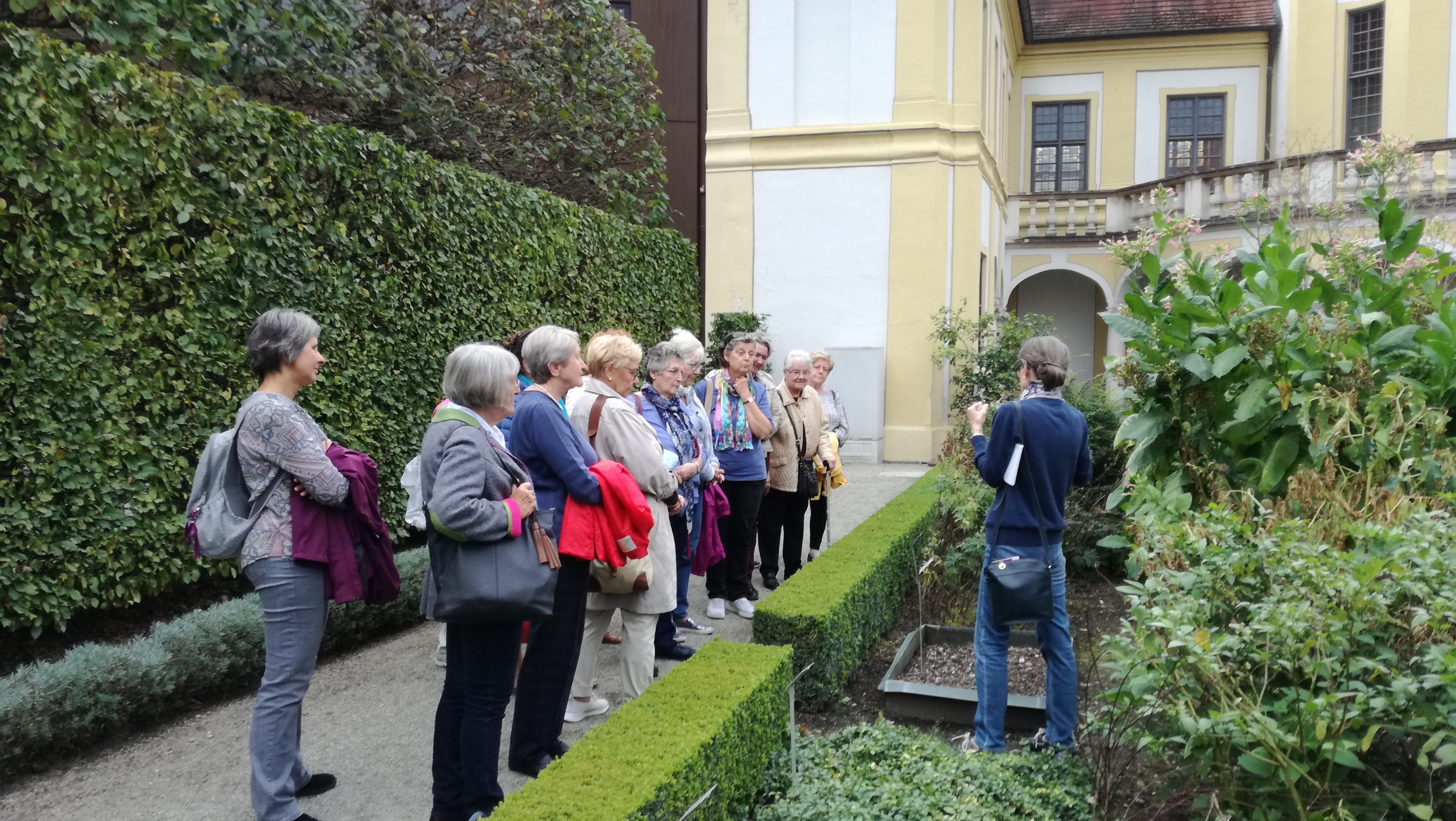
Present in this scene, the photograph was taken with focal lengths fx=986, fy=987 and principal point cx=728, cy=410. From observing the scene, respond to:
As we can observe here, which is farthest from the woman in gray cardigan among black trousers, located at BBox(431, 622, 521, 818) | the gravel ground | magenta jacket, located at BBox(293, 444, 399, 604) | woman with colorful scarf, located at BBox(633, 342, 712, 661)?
the gravel ground

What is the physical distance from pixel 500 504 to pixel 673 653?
247 centimetres

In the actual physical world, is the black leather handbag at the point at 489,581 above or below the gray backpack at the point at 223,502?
below

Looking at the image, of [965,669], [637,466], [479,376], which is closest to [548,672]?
[637,466]

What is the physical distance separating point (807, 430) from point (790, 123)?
9.70 m

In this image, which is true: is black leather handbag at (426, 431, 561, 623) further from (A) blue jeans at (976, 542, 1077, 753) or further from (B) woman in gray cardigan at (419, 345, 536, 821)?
(A) blue jeans at (976, 542, 1077, 753)

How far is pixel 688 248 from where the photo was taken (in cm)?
1195

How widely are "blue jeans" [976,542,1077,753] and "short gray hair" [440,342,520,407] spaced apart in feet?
6.69

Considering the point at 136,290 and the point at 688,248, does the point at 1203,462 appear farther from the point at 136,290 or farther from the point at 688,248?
the point at 688,248

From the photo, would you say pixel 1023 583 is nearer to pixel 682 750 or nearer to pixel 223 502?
pixel 682 750

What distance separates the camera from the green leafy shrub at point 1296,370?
351cm

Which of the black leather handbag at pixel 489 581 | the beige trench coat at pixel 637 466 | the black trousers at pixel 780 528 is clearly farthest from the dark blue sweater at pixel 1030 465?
the black trousers at pixel 780 528

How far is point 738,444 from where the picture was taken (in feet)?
20.2

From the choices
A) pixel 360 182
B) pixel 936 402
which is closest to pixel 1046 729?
pixel 360 182

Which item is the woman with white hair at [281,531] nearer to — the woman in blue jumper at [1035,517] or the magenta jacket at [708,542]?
the woman in blue jumper at [1035,517]
